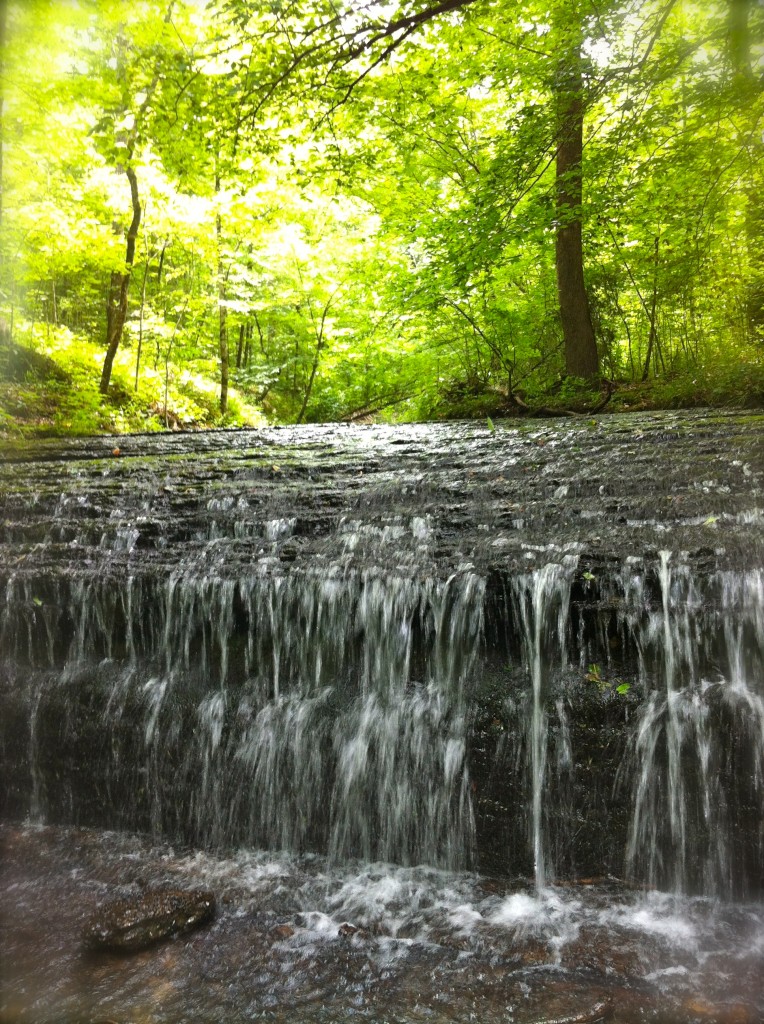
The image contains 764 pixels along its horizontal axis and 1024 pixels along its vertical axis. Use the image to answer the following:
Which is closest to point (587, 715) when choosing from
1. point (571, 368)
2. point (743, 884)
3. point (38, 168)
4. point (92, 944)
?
point (743, 884)

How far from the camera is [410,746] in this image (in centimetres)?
378

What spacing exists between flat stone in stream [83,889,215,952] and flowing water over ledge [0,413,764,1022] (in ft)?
0.30

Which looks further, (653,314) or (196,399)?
(196,399)

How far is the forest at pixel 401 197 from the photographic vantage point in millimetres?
5645

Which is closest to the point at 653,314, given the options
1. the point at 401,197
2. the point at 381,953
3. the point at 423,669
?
the point at 401,197

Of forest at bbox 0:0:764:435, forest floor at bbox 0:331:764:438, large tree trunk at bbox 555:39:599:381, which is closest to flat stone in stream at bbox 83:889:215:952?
forest at bbox 0:0:764:435

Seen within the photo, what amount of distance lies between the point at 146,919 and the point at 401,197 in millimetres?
10382

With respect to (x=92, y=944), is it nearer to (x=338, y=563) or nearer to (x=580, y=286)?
(x=338, y=563)

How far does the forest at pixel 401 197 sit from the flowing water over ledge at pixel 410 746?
133 inches

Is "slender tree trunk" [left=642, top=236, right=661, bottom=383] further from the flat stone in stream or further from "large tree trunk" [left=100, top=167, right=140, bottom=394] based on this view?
the flat stone in stream

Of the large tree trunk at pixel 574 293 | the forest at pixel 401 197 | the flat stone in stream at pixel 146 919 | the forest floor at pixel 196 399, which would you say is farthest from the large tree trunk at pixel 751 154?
the flat stone in stream at pixel 146 919

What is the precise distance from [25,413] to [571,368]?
30.2ft

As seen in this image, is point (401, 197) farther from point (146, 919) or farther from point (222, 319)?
point (146, 919)

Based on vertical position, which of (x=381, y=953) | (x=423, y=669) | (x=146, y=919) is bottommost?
(x=381, y=953)
